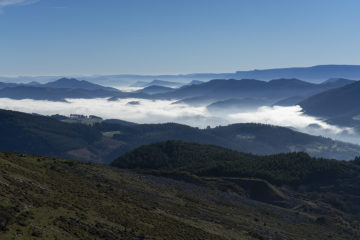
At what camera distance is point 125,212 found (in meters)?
68.4

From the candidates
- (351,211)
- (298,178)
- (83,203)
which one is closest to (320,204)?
(351,211)

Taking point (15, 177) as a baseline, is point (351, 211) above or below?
below

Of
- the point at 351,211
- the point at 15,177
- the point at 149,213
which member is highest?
the point at 15,177

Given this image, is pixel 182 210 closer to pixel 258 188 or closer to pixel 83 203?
pixel 83 203

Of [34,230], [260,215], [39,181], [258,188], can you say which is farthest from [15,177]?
[258,188]

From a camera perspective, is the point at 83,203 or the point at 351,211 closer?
the point at 83,203

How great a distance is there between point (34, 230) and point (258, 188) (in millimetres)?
124379

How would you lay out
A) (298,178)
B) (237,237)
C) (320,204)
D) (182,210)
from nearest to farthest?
(237,237) < (182,210) < (320,204) < (298,178)

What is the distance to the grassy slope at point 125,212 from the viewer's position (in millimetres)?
52438

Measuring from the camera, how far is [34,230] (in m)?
47.6

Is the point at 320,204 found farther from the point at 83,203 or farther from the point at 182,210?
the point at 83,203

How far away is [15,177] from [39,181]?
5.10 metres

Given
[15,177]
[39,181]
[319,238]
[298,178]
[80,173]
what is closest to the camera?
[15,177]

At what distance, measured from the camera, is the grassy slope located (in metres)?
52.4
